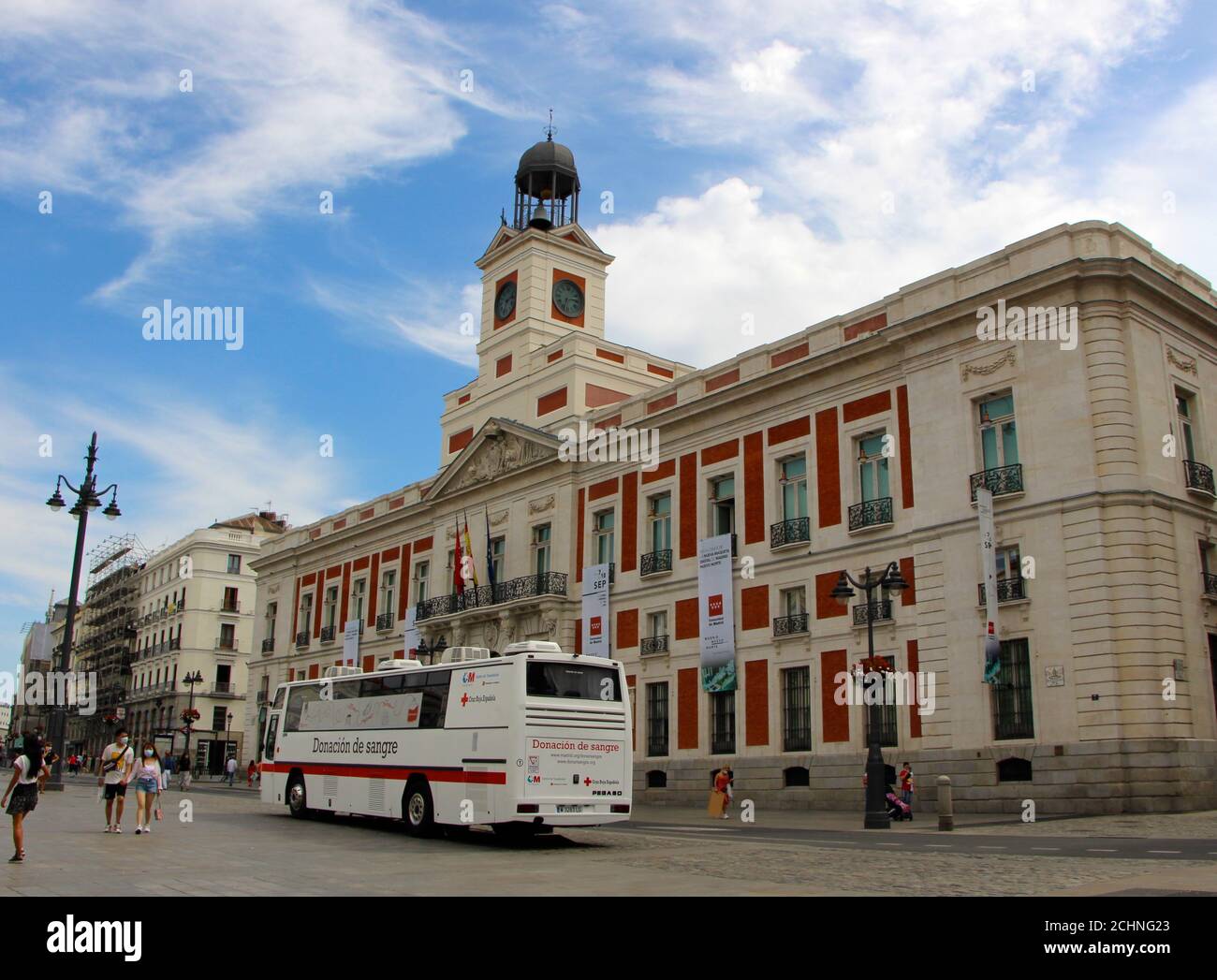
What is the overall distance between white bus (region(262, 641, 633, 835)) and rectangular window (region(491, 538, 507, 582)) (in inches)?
823

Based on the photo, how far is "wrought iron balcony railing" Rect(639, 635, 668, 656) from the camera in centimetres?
3566

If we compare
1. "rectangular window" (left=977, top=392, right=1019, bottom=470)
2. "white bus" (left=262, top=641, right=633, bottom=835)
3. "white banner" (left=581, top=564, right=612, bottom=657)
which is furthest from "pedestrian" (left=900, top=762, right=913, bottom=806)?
"white banner" (left=581, top=564, right=612, bottom=657)

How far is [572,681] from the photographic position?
62.2 ft

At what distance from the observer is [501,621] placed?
4191cm

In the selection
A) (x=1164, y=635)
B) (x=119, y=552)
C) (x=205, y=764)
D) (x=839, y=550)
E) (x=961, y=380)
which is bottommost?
(x=205, y=764)

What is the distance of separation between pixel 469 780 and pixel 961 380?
1654 centimetres

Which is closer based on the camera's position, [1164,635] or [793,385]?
[1164,635]

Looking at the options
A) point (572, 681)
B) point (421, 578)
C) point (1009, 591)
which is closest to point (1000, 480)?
point (1009, 591)

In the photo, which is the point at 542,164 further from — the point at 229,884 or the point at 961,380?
the point at 229,884

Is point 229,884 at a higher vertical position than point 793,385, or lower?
lower

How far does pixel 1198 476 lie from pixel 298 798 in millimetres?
22442

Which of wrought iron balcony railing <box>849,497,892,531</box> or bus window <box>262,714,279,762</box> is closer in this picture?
bus window <box>262,714,279,762</box>

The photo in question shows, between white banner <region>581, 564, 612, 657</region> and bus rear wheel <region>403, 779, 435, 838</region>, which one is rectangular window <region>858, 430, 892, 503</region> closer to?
white banner <region>581, 564, 612, 657</region>
